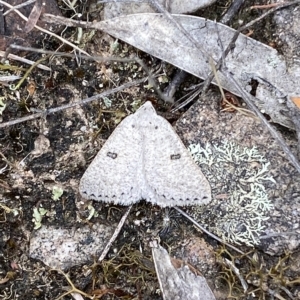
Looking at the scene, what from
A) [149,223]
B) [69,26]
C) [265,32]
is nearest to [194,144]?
[149,223]

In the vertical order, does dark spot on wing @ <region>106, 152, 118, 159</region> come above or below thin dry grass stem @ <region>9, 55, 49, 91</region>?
below

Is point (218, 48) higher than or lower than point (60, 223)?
higher

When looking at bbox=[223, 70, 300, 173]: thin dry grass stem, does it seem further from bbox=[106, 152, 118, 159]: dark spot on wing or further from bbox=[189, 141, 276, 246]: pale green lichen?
bbox=[106, 152, 118, 159]: dark spot on wing

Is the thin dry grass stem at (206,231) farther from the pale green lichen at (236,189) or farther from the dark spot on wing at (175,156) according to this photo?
the dark spot on wing at (175,156)

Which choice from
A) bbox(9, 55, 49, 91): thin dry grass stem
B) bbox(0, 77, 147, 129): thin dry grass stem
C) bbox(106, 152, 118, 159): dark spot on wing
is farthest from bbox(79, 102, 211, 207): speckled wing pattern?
bbox(9, 55, 49, 91): thin dry grass stem

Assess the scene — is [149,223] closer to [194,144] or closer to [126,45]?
[194,144]
